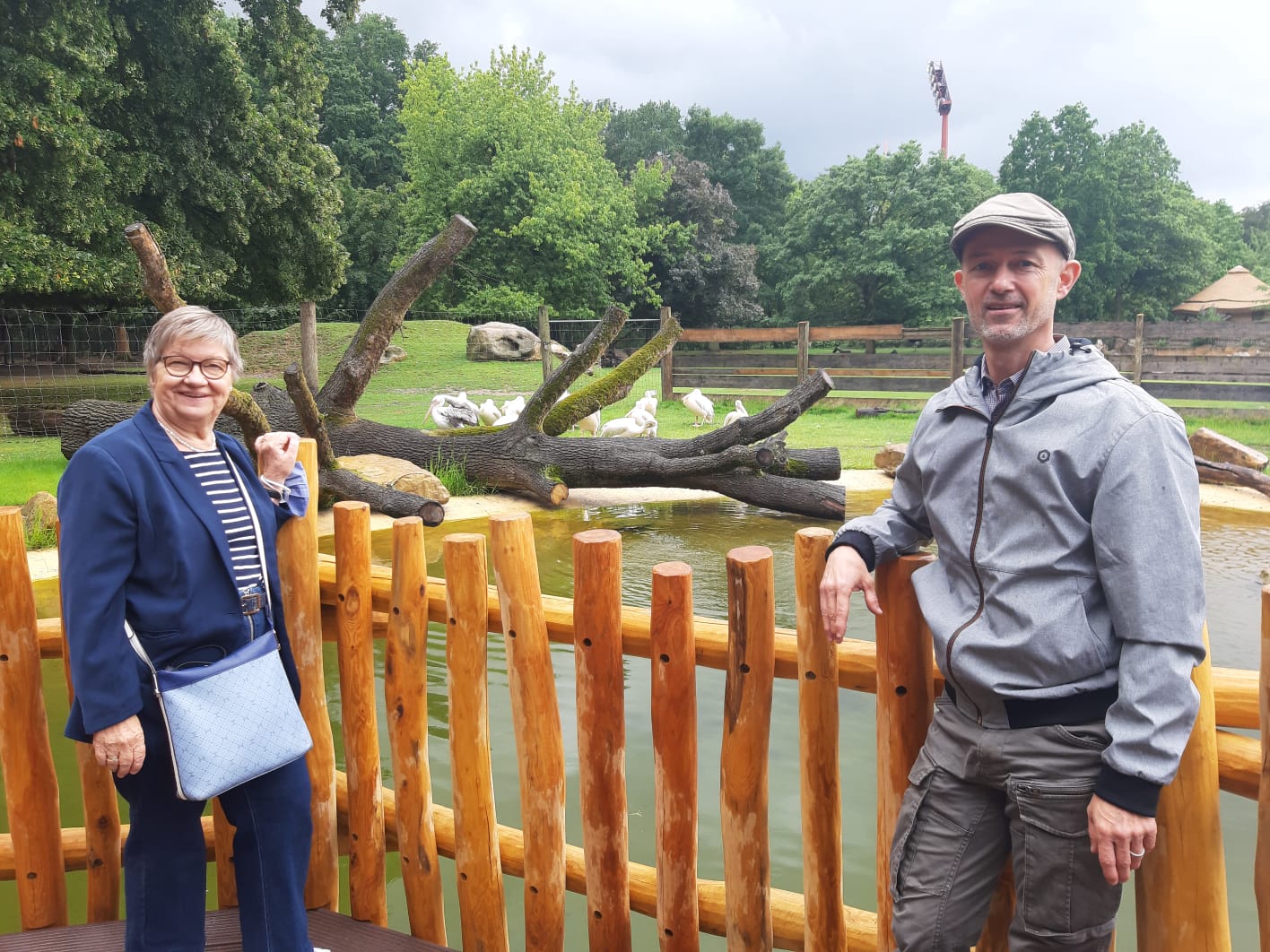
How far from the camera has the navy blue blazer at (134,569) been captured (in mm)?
2037

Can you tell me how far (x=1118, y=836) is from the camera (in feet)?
5.18

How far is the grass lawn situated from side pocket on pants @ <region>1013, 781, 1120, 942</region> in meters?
8.90

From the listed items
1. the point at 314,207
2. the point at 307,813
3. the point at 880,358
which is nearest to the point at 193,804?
the point at 307,813

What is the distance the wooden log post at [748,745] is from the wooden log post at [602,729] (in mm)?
257

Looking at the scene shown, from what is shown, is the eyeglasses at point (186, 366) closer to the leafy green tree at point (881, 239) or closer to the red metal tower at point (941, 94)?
the leafy green tree at point (881, 239)

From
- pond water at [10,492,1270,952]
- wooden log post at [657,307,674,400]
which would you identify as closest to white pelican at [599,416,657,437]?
pond water at [10,492,1270,952]

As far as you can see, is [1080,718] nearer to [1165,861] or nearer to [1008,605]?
[1008,605]

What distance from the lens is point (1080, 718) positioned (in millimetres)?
1679

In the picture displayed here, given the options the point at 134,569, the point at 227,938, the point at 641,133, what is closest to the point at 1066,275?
the point at 134,569

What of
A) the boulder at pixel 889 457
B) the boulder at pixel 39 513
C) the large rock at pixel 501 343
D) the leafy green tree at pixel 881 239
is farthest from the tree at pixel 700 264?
the boulder at pixel 39 513

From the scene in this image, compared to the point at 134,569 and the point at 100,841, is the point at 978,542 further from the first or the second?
the point at 100,841

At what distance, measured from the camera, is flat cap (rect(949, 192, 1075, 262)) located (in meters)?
1.83

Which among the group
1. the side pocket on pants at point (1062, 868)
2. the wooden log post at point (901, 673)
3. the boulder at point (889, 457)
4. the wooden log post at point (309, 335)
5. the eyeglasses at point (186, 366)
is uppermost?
the wooden log post at point (309, 335)

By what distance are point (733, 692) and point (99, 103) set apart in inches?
599
